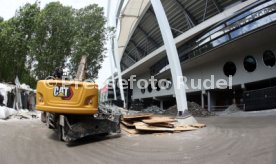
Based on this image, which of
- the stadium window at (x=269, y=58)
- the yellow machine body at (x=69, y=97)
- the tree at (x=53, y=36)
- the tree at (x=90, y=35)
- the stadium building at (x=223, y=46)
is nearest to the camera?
the yellow machine body at (x=69, y=97)

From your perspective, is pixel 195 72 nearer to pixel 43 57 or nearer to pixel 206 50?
pixel 206 50

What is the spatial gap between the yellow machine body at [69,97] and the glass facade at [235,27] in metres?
13.9

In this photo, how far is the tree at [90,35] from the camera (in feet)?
79.7

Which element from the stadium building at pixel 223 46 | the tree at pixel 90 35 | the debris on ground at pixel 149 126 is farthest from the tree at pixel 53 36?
the debris on ground at pixel 149 126

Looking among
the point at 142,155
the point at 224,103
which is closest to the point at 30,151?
the point at 142,155

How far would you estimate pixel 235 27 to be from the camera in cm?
2162

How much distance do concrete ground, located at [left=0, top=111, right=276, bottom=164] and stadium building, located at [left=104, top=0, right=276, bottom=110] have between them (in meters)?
11.2

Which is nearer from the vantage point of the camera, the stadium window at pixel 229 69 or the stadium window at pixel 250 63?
the stadium window at pixel 250 63

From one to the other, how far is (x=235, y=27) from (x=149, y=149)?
1607cm

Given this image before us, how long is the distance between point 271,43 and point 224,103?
9.40m

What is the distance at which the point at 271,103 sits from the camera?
18.5m

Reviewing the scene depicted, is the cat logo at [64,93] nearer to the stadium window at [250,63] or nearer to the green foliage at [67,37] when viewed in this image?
the green foliage at [67,37]

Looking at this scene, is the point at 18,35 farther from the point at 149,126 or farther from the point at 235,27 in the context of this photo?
the point at 149,126

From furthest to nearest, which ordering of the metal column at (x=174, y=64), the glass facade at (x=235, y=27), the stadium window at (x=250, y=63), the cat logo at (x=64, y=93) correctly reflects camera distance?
the stadium window at (x=250, y=63)
the glass facade at (x=235, y=27)
the metal column at (x=174, y=64)
the cat logo at (x=64, y=93)
